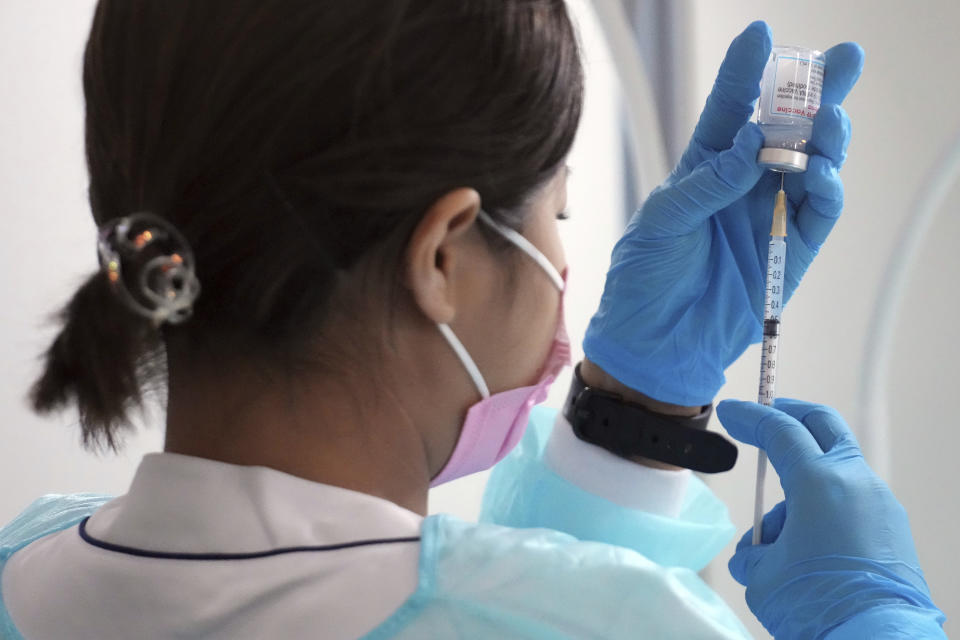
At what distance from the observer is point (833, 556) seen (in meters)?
0.86

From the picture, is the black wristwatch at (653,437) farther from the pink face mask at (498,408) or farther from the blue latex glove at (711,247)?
the pink face mask at (498,408)

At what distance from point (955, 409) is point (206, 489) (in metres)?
1.55

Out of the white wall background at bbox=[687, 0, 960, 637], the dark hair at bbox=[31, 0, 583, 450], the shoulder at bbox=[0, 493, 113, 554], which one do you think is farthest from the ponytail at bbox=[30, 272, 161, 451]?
the white wall background at bbox=[687, 0, 960, 637]

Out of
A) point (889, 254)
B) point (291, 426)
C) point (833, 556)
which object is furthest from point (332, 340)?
point (889, 254)

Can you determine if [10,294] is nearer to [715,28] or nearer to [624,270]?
[624,270]

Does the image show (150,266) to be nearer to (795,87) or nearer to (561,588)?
(561,588)

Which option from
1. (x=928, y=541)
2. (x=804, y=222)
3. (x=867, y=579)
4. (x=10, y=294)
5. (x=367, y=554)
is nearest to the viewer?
(x=367, y=554)

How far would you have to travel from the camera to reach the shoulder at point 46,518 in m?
0.88

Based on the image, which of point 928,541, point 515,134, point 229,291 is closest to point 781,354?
point 928,541

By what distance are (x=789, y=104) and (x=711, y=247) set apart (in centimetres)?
26

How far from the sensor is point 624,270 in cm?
116

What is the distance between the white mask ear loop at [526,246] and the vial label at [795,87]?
309mm

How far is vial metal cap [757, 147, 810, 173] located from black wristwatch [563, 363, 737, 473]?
352 mm

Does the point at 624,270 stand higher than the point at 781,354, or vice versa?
the point at 624,270
